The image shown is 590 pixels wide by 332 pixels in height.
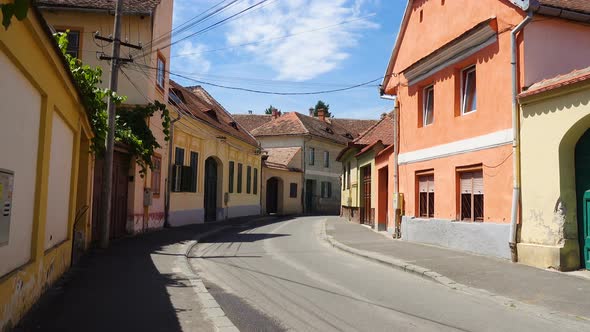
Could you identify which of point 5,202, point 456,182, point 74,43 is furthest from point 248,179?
point 5,202

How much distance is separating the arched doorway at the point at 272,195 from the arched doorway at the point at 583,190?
99.9 ft

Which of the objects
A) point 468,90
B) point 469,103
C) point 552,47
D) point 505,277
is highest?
point 552,47

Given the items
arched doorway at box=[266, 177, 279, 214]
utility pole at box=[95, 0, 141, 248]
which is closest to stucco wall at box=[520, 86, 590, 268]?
utility pole at box=[95, 0, 141, 248]

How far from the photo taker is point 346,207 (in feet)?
96.0

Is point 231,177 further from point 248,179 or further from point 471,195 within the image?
point 471,195

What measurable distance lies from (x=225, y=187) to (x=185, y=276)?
1847 centimetres

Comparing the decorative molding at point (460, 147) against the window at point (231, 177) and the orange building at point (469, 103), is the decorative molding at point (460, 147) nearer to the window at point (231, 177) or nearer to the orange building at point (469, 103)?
the orange building at point (469, 103)

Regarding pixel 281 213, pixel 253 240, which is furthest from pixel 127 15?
pixel 281 213

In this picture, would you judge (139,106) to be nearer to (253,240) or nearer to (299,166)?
(253,240)

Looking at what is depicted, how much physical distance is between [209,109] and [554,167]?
67.7 ft

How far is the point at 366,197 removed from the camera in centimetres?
2348

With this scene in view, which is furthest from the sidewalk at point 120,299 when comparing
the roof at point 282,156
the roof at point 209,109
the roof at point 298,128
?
the roof at point 298,128

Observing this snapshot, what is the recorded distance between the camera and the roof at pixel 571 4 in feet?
34.5

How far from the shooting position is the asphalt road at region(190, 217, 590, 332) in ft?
19.3
